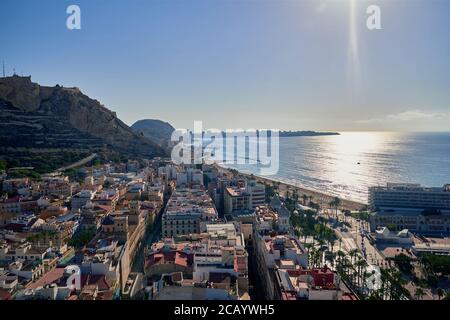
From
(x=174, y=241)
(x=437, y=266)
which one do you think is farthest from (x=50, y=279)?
(x=437, y=266)

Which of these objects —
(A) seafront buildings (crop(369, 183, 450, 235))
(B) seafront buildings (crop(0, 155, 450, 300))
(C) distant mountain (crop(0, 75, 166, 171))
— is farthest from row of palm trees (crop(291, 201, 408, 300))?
(C) distant mountain (crop(0, 75, 166, 171))

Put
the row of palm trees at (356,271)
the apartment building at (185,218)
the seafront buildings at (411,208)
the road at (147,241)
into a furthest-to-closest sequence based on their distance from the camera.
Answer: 1. the seafront buildings at (411,208)
2. the apartment building at (185,218)
3. the road at (147,241)
4. the row of palm trees at (356,271)

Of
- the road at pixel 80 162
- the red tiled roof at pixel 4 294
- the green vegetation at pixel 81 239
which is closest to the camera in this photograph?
the red tiled roof at pixel 4 294

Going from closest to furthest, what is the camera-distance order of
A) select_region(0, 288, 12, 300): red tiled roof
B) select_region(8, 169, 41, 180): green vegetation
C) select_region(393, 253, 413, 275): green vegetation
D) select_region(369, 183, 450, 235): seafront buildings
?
select_region(0, 288, 12, 300): red tiled roof
select_region(393, 253, 413, 275): green vegetation
select_region(369, 183, 450, 235): seafront buildings
select_region(8, 169, 41, 180): green vegetation

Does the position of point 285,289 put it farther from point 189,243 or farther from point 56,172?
point 56,172

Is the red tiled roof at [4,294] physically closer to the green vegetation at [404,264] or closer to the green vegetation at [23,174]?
the green vegetation at [404,264]

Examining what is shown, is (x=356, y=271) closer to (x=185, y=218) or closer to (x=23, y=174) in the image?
(x=185, y=218)

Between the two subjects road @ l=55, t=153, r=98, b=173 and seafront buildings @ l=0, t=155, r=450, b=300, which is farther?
road @ l=55, t=153, r=98, b=173

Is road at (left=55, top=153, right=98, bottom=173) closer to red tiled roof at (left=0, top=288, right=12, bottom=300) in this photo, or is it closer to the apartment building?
the apartment building

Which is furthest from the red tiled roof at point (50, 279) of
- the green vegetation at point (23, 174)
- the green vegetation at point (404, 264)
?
the green vegetation at point (23, 174)
